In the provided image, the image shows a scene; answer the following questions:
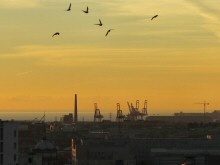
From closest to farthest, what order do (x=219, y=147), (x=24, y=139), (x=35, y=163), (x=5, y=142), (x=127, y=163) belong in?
(x=5, y=142), (x=35, y=163), (x=127, y=163), (x=219, y=147), (x=24, y=139)

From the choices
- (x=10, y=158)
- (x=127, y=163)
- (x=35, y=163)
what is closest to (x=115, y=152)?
(x=127, y=163)

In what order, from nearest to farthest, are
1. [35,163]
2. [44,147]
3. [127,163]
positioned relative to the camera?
[35,163]
[44,147]
[127,163]

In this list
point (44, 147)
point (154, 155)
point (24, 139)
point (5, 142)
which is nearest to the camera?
point (5, 142)

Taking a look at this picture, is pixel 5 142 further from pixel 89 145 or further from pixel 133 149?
pixel 133 149

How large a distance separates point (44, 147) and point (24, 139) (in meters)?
68.4

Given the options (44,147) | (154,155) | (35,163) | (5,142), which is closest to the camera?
(5,142)

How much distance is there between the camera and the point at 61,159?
145375 millimetres

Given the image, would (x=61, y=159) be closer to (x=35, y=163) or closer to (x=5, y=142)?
(x=35, y=163)

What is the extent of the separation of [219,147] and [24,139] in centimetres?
4101

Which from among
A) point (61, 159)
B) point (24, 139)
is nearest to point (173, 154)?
point (61, 159)

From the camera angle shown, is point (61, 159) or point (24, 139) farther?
point (24, 139)

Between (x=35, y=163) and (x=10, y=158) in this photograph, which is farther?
(x=35, y=163)

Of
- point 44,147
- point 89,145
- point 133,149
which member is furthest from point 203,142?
point 44,147

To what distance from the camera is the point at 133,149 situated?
14938 cm
